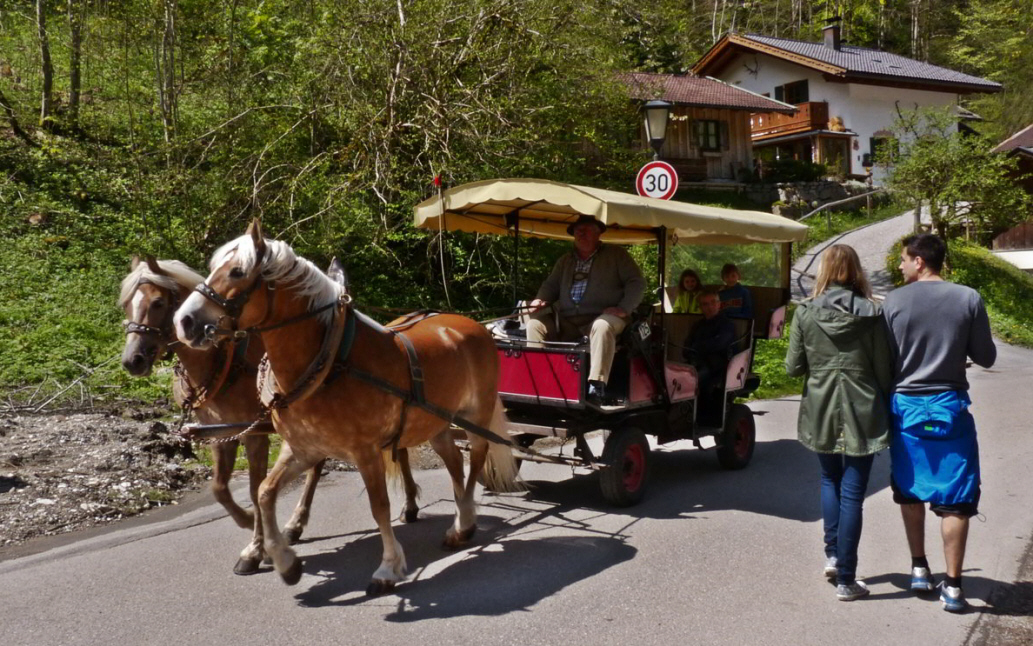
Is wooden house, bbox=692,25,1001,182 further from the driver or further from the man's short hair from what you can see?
the man's short hair

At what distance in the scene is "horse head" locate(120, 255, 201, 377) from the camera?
5.23 m

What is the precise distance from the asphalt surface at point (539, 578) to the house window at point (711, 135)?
3088 centimetres

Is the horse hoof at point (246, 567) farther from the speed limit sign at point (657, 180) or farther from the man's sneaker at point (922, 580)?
the speed limit sign at point (657, 180)

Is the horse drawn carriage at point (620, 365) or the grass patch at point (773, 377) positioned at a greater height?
the horse drawn carriage at point (620, 365)

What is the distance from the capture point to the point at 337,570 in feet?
19.1

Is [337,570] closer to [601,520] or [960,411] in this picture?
[601,520]

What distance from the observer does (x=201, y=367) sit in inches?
225

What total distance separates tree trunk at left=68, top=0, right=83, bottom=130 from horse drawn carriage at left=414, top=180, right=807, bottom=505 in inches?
355

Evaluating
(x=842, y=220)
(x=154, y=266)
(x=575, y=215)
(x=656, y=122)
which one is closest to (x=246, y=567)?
(x=154, y=266)

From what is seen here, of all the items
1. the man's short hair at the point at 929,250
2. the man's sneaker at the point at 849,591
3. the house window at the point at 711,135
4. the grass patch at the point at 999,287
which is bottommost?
the grass patch at the point at 999,287

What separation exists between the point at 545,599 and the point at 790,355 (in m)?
1.93

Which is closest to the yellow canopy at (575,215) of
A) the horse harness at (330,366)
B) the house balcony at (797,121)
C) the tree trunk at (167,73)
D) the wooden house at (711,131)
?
the horse harness at (330,366)

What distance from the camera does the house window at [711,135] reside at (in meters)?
37.5

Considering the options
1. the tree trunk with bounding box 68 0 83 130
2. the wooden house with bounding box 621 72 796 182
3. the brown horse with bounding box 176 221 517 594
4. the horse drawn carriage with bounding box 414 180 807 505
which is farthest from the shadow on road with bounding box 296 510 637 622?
the wooden house with bounding box 621 72 796 182
